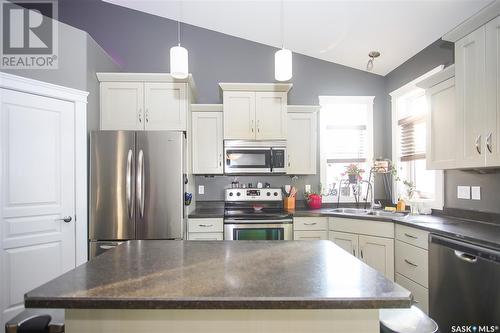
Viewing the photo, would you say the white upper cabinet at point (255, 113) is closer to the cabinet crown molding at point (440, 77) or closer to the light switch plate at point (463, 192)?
the cabinet crown molding at point (440, 77)

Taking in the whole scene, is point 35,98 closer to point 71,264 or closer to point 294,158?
point 71,264

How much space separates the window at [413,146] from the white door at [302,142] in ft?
3.38

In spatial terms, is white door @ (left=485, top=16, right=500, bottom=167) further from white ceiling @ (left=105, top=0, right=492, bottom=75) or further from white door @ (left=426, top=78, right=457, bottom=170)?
white ceiling @ (left=105, top=0, right=492, bottom=75)

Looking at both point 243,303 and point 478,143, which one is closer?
point 243,303

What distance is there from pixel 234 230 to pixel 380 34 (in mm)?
2589

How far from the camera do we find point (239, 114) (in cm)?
327

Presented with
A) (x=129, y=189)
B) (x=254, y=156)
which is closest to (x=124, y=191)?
(x=129, y=189)

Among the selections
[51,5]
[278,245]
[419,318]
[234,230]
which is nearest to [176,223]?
[234,230]

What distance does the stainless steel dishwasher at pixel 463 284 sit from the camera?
5.19 ft

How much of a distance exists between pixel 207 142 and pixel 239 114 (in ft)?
1.69

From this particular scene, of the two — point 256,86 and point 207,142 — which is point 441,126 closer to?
point 256,86

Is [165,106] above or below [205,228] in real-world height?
above

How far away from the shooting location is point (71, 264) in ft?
8.60

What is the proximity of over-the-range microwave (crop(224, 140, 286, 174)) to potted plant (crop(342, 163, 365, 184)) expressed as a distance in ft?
2.86
